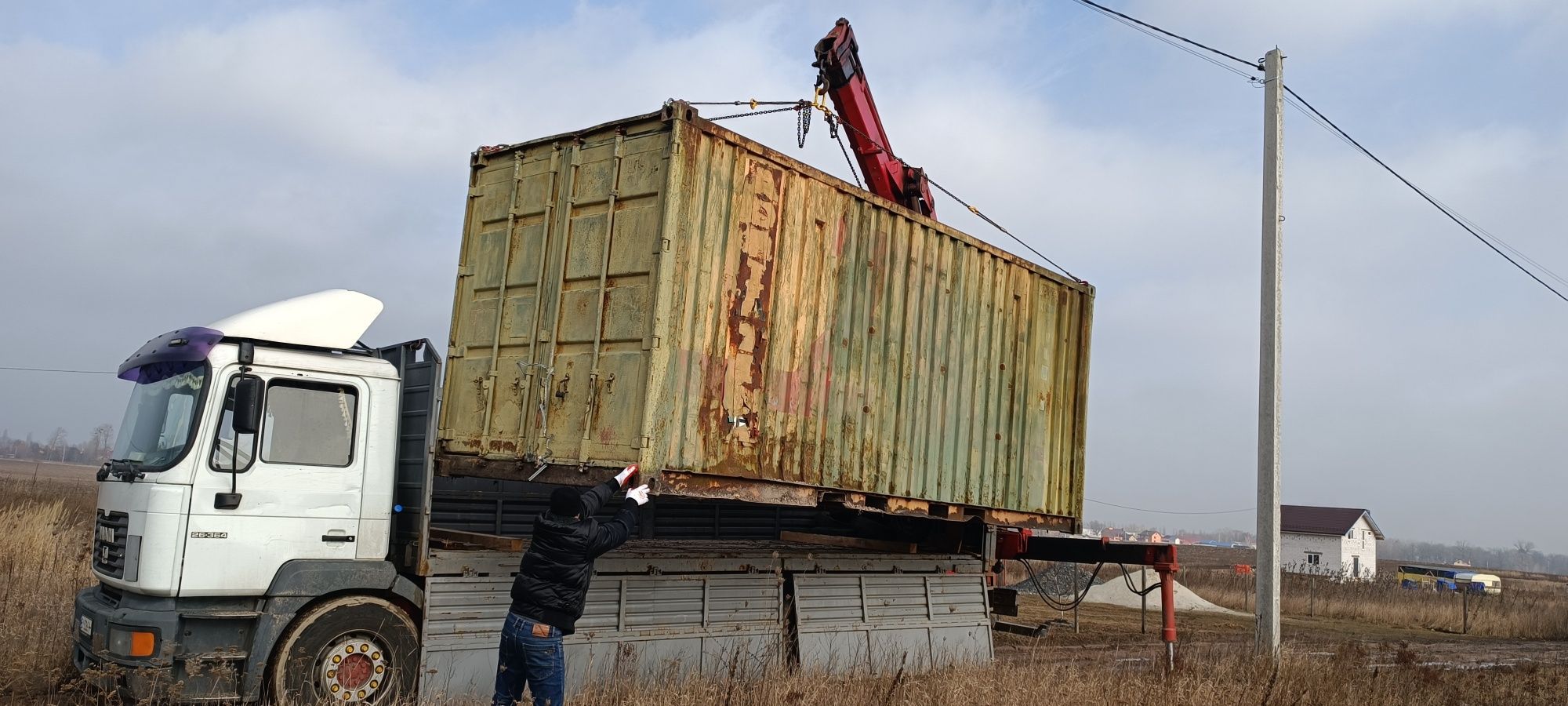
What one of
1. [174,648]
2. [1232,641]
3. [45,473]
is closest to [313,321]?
[174,648]

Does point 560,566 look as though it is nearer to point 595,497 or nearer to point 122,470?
point 595,497

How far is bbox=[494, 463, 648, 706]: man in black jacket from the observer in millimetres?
5160

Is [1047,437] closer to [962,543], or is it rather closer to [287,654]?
[962,543]

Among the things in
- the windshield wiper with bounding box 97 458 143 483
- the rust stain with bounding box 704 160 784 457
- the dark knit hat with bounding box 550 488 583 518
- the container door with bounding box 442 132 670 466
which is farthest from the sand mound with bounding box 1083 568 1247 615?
the windshield wiper with bounding box 97 458 143 483

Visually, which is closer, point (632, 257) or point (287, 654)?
point (287, 654)

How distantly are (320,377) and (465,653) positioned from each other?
1833 mm

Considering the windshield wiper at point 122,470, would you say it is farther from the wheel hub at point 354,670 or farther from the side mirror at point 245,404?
the wheel hub at point 354,670

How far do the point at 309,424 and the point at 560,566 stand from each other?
6.29 feet

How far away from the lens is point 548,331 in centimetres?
656

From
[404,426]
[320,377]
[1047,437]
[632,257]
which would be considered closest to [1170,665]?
[1047,437]

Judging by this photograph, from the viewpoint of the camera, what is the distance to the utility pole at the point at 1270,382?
9.02m

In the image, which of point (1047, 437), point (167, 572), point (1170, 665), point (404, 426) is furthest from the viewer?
point (1047, 437)

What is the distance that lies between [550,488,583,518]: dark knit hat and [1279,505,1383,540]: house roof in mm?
50669

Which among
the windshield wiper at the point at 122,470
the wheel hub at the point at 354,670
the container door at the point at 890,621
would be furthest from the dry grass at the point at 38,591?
the container door at the point at 890,621
